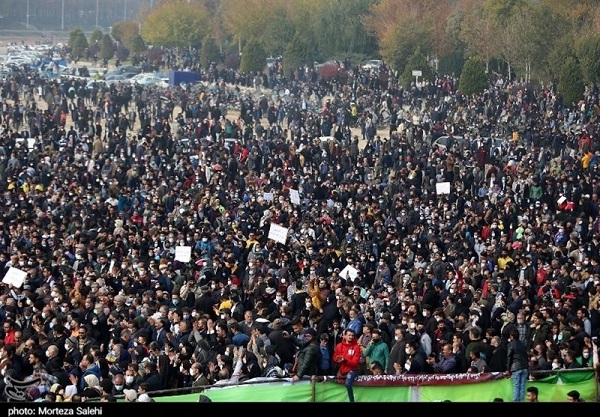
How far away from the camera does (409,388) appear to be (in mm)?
9883

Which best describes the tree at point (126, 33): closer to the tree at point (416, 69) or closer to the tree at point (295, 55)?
the tree at point (295, 55)

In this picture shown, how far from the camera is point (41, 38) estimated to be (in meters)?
101

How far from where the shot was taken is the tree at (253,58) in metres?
54.2

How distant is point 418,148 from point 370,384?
21.7m

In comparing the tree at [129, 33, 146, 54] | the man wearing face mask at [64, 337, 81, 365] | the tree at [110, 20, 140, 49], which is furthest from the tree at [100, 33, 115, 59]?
the man wearing face mask at [64, 337, 81, 365]

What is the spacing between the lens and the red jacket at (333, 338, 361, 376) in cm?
1152

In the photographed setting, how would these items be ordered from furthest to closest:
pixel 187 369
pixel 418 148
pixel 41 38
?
pixel 41 38 < pixel 418 148 < pixel 187 369

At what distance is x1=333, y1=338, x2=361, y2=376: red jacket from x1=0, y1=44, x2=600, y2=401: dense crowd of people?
2 centimetres

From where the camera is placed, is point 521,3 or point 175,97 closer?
point 175,97

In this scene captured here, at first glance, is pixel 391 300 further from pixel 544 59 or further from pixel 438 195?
pixel 544 59

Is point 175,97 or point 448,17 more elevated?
point 448,17

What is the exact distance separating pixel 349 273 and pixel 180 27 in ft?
171

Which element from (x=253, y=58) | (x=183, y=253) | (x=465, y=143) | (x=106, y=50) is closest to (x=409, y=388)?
(x=183, y=253)

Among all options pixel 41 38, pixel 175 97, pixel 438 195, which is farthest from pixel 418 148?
pixel 41 38
